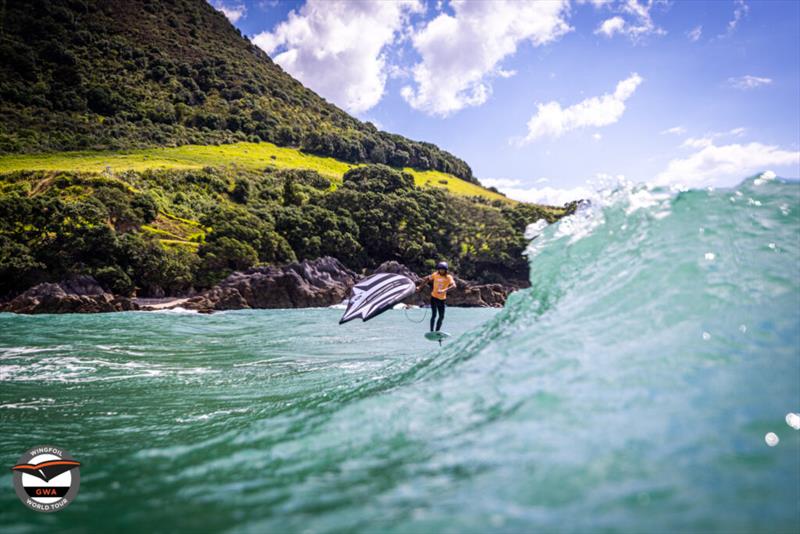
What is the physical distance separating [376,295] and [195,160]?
7043cm

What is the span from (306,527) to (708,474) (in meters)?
2.81

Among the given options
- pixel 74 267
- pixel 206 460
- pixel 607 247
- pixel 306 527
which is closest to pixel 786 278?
pixel 607 247

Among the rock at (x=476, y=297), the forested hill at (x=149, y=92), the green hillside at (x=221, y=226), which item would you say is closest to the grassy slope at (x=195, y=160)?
the forested hill at (x=149, y=92)

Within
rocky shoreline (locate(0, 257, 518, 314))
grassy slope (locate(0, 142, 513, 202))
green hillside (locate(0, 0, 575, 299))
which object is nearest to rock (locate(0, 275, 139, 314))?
rocky shoreline (locate(0, 257, 518, 314))

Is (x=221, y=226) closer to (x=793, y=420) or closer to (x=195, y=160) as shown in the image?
(x=195, y=160)

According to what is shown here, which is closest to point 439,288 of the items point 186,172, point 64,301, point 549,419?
point 549,419

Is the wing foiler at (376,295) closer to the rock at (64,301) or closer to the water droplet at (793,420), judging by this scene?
the water droplet at (793,420)

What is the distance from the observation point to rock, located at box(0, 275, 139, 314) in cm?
2972

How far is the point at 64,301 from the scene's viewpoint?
3041cm

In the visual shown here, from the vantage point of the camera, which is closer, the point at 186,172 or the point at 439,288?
the point at 439,288

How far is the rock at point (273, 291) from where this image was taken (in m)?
34.2

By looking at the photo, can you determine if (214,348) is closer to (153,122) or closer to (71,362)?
(71,362)

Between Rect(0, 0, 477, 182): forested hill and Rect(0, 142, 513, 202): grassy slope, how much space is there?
13.5 feet

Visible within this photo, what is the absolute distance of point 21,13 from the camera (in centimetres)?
10262
